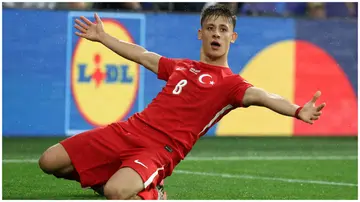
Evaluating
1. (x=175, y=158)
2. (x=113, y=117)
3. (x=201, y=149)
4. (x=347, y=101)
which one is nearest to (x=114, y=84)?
(x=113, y=117)

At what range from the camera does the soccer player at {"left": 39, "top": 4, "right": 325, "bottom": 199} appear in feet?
23.4

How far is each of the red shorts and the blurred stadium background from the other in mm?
2450

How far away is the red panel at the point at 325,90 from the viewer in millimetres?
14961

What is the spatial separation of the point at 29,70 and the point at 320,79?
4.74 m

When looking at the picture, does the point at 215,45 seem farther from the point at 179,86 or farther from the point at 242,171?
the point at 242,171

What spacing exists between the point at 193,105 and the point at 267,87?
298 inches

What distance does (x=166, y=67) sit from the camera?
7.75 meters

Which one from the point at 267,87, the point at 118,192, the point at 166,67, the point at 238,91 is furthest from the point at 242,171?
the point at 267,87

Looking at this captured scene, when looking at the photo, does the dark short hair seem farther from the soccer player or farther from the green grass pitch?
the green grass pitch

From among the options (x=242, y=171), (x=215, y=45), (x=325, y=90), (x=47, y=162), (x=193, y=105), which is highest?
(x=215, y=45)

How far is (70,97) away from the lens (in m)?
13.6

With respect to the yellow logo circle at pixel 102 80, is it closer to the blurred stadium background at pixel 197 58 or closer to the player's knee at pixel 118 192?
the blurred stadium background at pixel 197 58

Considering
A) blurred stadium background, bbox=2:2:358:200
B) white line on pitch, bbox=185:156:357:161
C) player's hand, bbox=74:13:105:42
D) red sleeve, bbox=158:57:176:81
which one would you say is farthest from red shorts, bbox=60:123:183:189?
white line on pitch, bbox=185:156:357:161

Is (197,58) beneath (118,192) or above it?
beneath
